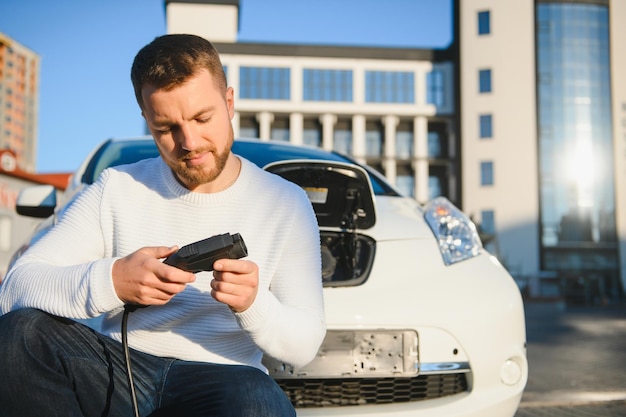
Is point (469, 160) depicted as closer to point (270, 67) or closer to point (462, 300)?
point (270, 67)

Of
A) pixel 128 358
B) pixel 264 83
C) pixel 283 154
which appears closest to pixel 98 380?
pixel 128 358

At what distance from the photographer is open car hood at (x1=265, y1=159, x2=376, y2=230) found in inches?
103

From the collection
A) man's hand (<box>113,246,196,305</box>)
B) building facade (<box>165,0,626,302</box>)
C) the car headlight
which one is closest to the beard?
man's hand (<box>113,246,196,305</box>)

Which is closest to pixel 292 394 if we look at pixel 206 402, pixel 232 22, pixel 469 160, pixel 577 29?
pixel 206 402

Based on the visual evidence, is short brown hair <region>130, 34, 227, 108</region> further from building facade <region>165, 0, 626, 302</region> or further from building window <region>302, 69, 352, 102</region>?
building window <region>302, 69, 352, 102</region>

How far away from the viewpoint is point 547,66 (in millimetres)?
42719

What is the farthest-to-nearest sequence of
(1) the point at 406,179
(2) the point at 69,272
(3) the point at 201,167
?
(1) the point at 406,179 < (3) the point at 201,167 < (2) the point at 69,272

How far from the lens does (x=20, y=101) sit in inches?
5581

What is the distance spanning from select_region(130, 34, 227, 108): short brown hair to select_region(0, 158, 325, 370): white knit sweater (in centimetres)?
29

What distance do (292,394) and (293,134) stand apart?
46.2 m

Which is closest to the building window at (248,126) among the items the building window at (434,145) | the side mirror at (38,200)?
the building window at (434,145)

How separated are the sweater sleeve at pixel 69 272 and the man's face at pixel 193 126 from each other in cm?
27

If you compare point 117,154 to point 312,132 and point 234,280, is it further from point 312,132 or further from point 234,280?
point 312,132

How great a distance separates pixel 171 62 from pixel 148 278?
1.73ft
